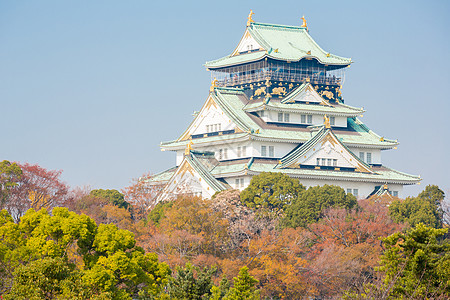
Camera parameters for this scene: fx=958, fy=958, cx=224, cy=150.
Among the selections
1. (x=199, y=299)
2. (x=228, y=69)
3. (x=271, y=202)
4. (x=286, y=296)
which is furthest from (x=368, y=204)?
(x=199, y=299)

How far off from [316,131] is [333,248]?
70.5 feet

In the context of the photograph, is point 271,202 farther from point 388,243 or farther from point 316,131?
point 388,243

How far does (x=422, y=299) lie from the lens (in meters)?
36.8

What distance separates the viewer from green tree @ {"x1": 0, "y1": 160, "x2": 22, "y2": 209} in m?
66.1

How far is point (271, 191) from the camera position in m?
68.0

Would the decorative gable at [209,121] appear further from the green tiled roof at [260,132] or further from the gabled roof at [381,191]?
the gabled roof at [381,191]

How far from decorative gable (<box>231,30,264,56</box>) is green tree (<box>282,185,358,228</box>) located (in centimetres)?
2033

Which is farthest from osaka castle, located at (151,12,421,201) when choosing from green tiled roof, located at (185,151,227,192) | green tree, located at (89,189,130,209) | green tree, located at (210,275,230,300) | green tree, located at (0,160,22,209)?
green tree, located at (210,275,230,300)

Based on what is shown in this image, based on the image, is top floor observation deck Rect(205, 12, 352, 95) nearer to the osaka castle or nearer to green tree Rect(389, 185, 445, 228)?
the osaka castle

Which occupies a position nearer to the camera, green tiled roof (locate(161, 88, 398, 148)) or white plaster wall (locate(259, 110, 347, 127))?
green tiled roof (locate(161, 88, 398, 148))

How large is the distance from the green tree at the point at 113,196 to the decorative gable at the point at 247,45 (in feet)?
60.7

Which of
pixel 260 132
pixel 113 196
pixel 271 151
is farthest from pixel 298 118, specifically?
pixel 113 196

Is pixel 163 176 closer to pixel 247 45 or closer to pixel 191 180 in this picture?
pixel 191 180

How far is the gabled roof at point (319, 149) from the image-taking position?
241ft
